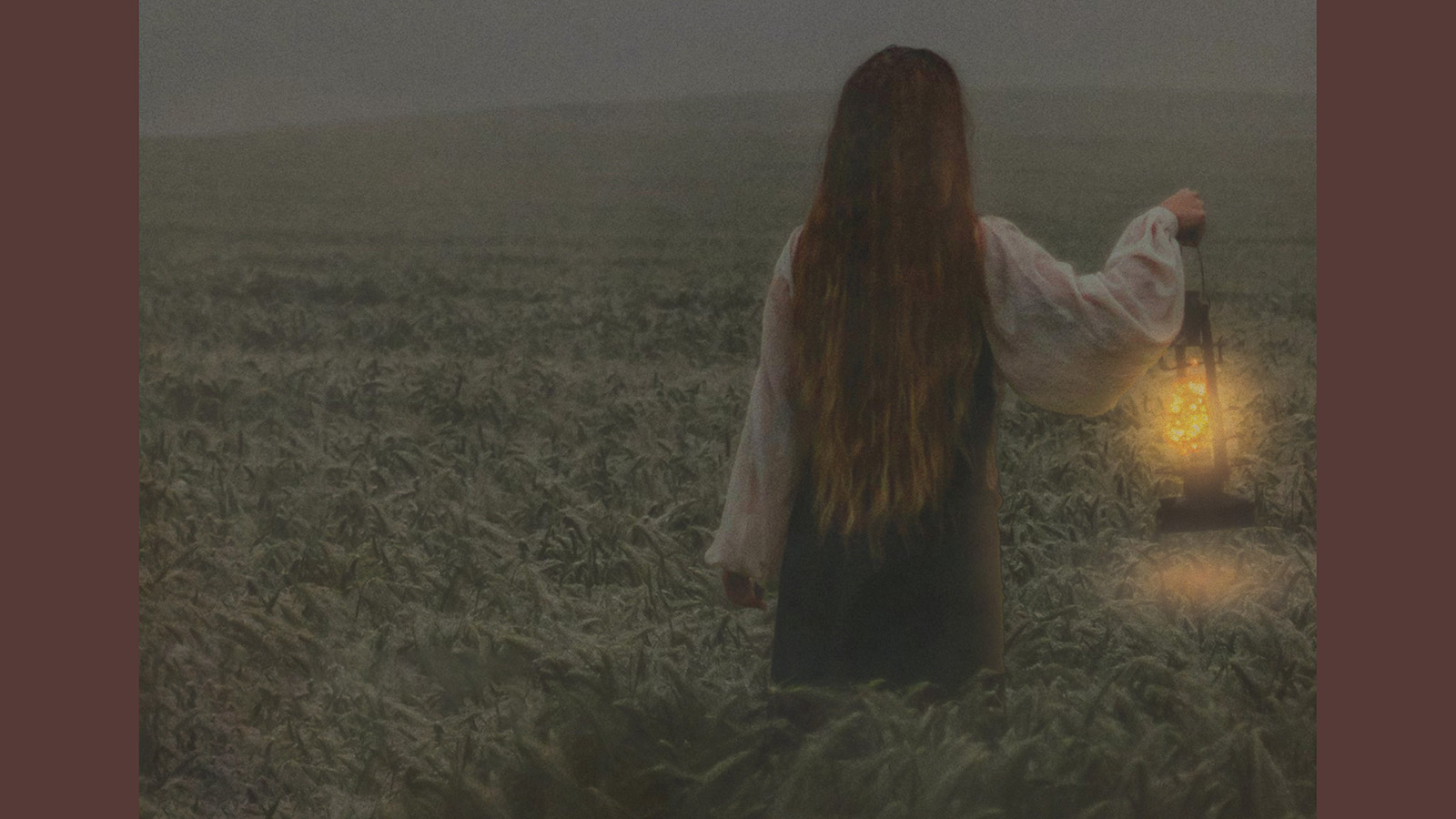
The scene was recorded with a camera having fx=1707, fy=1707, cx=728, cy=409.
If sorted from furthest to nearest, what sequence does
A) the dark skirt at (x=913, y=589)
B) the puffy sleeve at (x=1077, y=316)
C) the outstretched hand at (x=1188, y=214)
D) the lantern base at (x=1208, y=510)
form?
1. the lantern base at (x=1208, y=510)
2. the outstretched hand at (x=1188, y=214)
3. the dark skirt at (x=913, y=589)
4. the puffy sleeve at (x=1077, y=316)

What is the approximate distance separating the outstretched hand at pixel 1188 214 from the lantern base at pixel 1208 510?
655mm

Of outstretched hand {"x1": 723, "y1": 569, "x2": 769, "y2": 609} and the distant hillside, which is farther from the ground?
the distant hillside

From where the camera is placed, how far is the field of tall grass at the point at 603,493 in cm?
435

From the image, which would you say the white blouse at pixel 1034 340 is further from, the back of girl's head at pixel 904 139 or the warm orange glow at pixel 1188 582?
the warm orange glow at pixel 1188 582

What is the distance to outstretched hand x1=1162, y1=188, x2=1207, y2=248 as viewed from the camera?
4297 mm

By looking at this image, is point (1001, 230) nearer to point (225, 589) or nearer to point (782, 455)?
point (782, 455)

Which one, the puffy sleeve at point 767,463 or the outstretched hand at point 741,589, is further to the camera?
the outstretched hand at point 741,589

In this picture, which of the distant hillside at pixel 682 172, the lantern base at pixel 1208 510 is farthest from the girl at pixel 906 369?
the lantern base at pixel 1208 510

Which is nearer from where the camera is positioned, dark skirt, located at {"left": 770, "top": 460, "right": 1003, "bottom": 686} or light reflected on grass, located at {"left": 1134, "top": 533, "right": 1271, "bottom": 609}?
dark skirt, located at {"left": 770, "top": 460, "right": 1003, "bottom": 686}

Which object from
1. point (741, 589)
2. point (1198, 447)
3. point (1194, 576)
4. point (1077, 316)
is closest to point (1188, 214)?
point (1077, 316)

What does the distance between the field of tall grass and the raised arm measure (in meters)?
0.18

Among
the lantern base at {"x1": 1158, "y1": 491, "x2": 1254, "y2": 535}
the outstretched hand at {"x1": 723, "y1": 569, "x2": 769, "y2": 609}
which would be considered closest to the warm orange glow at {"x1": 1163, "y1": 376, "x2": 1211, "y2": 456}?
the lantern base at {"x1": 1158, "y1": 491, "x2": 1254, "y2": 535}

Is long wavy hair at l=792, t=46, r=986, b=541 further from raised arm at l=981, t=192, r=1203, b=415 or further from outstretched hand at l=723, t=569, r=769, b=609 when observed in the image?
outstretched hand at l=723, t=569, r=769, b=609

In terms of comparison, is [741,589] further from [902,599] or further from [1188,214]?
[1188,214]
